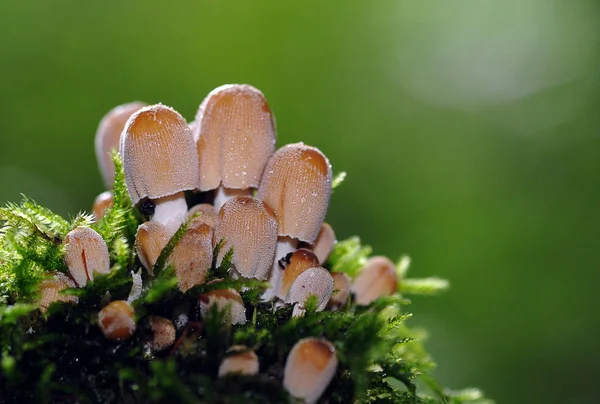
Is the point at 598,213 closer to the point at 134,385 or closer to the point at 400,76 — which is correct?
the point at 400,76

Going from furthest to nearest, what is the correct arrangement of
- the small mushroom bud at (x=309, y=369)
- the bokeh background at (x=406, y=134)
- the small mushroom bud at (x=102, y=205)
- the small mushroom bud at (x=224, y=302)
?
the bokeh background at (x=406, y=134) < the small mushroom bud at (x=102, y=205) < the small mushroom bud at (x=224, y=302) < the small mushroom bud at (x=309, y=369)

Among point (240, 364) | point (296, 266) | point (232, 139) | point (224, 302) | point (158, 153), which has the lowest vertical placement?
point (240, 364)

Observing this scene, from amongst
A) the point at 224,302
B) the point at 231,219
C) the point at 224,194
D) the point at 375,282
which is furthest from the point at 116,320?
the point at 375,282

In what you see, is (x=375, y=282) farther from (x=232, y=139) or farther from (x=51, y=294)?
(x=51, y=294)

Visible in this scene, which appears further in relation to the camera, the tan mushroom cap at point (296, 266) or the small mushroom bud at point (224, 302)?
the tan mushroom cap at point (296, 266)

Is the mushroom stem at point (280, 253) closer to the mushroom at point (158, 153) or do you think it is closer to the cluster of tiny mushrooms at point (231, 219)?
the cluster of tiny mushrooms at point (231, 219)

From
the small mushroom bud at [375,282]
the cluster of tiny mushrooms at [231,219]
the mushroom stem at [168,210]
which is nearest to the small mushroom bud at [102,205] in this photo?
the cluster of tiny mushrooms at [231,219]
